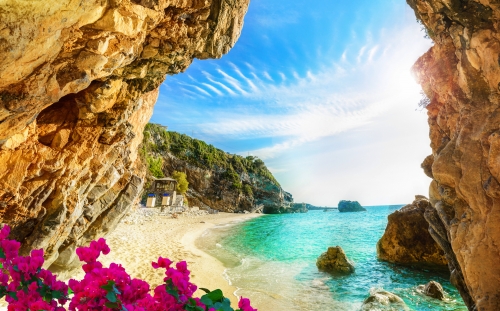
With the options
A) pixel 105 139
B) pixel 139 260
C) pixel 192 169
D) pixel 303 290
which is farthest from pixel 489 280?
pixel 192 169

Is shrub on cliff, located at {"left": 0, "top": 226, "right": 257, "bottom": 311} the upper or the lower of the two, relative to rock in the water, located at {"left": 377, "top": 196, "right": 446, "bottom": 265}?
upper

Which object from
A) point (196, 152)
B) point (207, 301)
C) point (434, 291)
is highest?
point (196, 152)

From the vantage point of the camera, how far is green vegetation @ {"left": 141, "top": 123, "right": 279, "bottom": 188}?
226 feet

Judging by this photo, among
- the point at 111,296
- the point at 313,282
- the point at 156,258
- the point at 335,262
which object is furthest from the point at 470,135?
the point at 156,258

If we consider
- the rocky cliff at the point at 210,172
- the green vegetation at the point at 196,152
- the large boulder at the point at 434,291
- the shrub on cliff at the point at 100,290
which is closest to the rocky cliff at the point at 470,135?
the large boulder at the point at 434,291

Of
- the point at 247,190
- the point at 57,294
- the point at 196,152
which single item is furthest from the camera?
the point at 247,190

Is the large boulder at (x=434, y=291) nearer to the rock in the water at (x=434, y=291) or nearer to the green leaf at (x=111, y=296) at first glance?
the rock in the water at (x=434, y=291)

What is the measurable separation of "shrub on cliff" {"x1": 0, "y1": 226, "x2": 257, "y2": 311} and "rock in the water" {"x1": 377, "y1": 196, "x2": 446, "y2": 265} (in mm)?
19281

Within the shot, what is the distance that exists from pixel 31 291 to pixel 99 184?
8936 millimetres

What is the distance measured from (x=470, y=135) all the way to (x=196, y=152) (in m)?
72.9

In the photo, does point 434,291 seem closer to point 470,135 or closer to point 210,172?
point 470,135

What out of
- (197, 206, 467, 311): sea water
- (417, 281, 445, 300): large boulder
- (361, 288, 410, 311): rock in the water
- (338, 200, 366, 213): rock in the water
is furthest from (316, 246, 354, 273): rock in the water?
(338, 200, 366, 213): rock in the water

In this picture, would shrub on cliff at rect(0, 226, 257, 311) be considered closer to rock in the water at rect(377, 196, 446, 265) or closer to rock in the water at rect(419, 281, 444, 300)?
rock in the water at rect(419, 281, 444, 300)

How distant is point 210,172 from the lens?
76438mm
